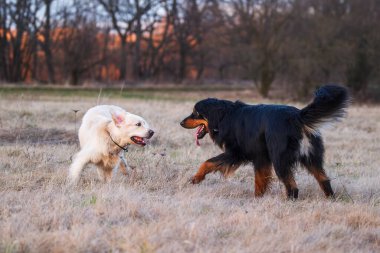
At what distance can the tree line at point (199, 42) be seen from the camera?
25.9 m

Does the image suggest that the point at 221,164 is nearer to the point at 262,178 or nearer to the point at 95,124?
the point at 262,178

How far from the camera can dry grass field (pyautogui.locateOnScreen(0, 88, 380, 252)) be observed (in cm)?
390

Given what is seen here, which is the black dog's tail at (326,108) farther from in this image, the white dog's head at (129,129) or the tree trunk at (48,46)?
the tree trunk at (48,46)

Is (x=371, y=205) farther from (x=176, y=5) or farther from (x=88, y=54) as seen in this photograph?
(x=176, y=5)

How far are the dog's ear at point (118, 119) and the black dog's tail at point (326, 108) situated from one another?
2241mm

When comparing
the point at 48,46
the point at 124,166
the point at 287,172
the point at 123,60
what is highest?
the point at 48,46

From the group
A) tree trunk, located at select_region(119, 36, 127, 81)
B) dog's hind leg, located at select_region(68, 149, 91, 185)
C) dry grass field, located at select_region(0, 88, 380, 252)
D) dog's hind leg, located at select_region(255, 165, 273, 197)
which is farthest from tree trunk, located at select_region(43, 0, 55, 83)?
dog's hind leg, located at select_region(255, 165, 273, 197)

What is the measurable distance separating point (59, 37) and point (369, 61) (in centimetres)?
2202

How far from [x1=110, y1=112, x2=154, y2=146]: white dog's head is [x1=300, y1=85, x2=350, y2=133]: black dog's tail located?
200 cm

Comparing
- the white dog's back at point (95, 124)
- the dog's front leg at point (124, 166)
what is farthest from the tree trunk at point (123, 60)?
the dog's front leg at point (124, 166)

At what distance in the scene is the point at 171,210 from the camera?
481cm

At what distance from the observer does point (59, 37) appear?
37.7 metres

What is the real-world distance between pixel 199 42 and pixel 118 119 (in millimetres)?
38885

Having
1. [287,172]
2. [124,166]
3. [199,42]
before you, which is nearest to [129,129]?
[124,166]
